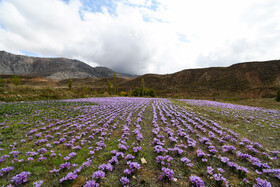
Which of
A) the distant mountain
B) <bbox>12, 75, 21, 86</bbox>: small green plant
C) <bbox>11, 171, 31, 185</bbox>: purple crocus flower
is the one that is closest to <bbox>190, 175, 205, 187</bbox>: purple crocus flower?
<bbox>11, 171, 31, 185</bbox>: purple crocus flower

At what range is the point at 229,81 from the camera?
307 feet

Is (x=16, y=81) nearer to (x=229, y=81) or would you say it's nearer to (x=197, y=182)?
(x=197, y=182)

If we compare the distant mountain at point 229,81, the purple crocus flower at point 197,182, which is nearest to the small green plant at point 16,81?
the distant mountain at point 229,81

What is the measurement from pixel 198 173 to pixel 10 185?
6.54 meters

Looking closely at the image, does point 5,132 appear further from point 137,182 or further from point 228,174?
point 228,174

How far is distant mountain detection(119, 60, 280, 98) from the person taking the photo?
75.9m

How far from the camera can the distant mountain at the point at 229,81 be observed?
75.9 meters

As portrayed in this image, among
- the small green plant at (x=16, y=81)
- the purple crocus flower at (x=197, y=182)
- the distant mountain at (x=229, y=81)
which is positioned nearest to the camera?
the purple crocus flower at (x=197, y=182)

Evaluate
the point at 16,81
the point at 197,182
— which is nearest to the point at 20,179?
the point at 197,182

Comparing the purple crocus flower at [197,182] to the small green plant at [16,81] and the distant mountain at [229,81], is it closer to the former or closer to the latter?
the distant mountain at [229,81]

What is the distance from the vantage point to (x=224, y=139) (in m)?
7.97

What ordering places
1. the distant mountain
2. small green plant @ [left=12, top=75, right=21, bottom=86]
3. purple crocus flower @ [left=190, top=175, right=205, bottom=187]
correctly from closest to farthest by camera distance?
purple crocus flower @ [left=190, top=175, right=205, bottom=187] → small green plant @ [left=12, top=75, right=21, bottom=86] → the distant mountain

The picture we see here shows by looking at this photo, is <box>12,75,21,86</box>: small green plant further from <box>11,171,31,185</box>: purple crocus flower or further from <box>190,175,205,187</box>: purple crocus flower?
<box>190,175,205,187</box>: purple crocus flower

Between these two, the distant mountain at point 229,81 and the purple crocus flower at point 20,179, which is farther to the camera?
the distant mountain at point 229,81
